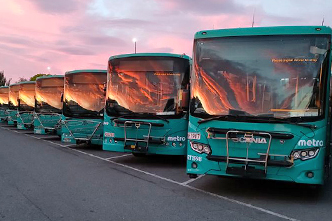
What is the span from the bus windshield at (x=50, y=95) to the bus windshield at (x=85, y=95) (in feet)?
12.9

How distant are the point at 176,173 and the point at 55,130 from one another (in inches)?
407

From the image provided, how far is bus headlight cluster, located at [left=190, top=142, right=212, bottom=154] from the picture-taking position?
732 cm

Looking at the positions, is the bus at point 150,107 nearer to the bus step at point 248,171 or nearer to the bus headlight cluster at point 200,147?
the bus headlight cluster at point 200,147

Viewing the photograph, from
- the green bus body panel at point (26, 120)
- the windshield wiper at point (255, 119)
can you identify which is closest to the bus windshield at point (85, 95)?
the windshield wiper at point (255, 119)

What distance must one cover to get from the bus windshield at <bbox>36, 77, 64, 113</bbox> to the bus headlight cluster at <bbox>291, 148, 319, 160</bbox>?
14.3m

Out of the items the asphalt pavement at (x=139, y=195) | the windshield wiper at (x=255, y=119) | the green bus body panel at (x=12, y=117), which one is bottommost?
the asphalt pavement at (x=139, y=195)

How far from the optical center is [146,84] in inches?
432

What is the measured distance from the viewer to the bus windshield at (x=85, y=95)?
48.6ft

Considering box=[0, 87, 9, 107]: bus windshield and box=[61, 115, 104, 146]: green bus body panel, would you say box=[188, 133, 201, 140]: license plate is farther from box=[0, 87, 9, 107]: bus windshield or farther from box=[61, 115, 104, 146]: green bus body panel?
box=[0, 87, 9, 107]: bus windshield

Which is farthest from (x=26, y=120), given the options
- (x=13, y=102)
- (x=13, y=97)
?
(x=13, y=102)

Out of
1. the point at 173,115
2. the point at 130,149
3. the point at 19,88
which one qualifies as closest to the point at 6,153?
the point at 130,149

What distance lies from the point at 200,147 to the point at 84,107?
27.6 feet

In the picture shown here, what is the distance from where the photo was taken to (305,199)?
7.40 m

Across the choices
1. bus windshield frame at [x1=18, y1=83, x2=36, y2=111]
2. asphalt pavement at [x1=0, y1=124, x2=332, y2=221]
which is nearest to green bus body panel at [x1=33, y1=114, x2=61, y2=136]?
bus windshield frame at [x1=18, y1=83, x2=36, y2=111]
